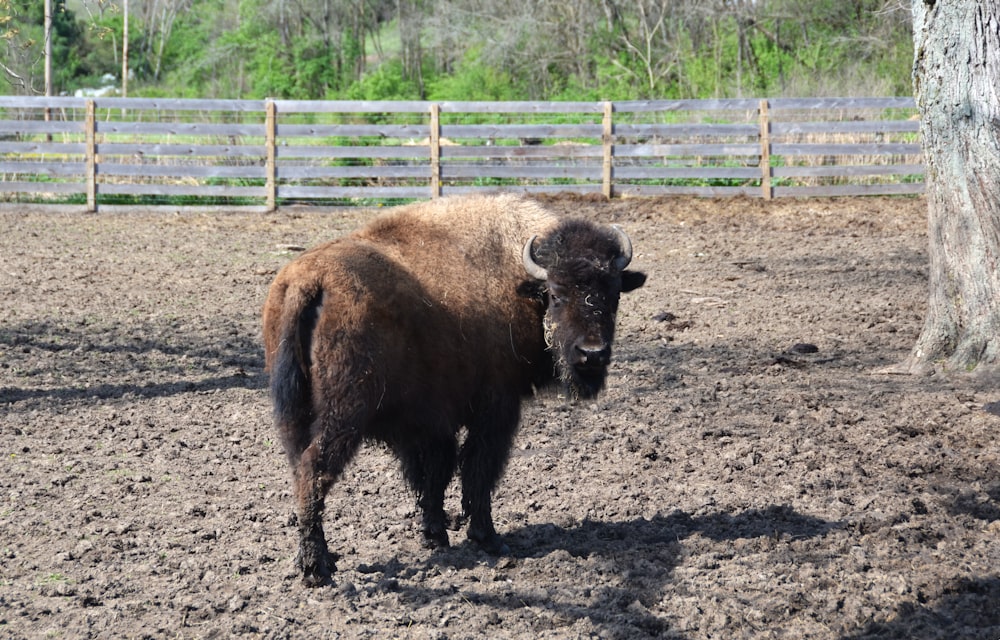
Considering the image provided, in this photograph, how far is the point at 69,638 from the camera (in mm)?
3973

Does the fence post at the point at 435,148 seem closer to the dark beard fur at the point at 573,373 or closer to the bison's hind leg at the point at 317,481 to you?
the dark beard fur at the point at 573,373

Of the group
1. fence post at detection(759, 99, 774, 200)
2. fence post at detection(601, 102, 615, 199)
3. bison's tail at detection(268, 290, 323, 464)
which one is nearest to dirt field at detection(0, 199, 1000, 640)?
bison's tail at detection(268, 290, 323, 464)

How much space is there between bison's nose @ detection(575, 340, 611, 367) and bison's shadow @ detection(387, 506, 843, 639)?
0.93 m

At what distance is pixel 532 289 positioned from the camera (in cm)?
506

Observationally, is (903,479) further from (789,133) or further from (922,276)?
(789,133)

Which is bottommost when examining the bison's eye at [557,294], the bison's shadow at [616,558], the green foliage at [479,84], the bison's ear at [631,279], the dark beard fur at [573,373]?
the bison's shadow at [616,558]

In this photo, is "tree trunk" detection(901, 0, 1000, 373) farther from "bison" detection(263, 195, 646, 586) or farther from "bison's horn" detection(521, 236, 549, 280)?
"bison's horn" detection(521, 236, 549, 280)

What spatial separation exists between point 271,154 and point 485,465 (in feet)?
44.8

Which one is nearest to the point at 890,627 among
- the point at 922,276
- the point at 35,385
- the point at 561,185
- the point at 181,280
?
the point at 35,385

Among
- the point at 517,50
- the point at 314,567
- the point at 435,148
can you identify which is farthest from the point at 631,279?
the point at 517,50

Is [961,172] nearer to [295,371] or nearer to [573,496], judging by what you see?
[573,496]

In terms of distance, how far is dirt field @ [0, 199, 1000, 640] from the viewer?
4.20m

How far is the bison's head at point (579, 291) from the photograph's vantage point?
488cm

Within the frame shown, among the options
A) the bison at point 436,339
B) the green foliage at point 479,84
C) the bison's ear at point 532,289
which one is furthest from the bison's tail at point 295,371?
the green foliage at point 479,84
